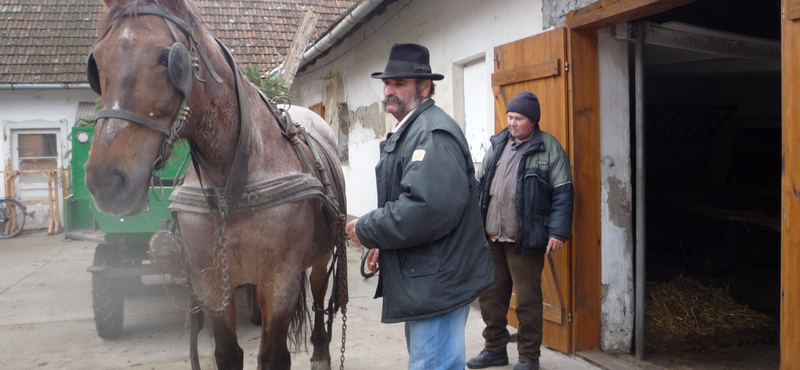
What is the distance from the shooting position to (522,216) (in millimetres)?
3764

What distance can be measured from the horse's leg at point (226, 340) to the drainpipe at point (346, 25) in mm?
4589

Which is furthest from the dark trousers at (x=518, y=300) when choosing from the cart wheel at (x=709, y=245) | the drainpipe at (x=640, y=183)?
the cart wheel at (x=709, y=245)

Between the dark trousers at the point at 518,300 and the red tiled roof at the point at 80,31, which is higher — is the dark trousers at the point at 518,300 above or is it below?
below

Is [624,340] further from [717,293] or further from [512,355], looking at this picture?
[717,293]

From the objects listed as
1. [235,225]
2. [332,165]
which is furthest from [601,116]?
[235,225]

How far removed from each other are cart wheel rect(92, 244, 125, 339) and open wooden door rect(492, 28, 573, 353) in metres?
2.95

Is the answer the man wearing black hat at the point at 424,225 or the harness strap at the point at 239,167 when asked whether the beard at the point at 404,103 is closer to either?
the man wearing black hat at the point at 424,225

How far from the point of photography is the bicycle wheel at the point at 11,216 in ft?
41.5

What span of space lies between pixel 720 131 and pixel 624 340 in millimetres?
5733

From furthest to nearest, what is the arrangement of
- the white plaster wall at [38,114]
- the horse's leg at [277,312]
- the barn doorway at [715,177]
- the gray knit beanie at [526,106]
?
the white plaster wall at [38,114] → the barn doorway at [715,177] → the gray knit beanie at [526,106] → the horse's leg at [277,312]

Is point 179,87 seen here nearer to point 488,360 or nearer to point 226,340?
point 226,340

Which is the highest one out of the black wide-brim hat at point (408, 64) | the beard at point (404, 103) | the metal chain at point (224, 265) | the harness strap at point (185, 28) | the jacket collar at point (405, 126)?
the harness strap at point (185, 28)

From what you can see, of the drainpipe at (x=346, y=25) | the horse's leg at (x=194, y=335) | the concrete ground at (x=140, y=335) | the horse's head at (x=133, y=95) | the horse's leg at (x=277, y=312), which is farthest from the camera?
the drainpipe at (x=346, y=25)

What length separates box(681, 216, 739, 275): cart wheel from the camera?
723 cm
